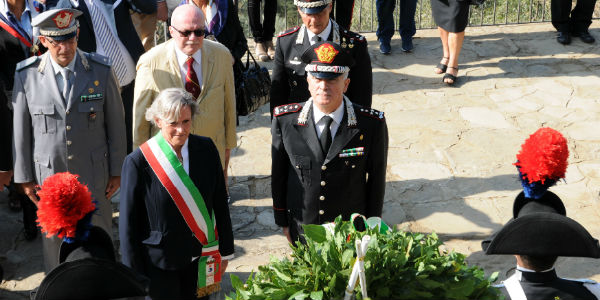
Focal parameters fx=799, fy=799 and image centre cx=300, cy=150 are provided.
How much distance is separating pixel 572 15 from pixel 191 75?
641 cm

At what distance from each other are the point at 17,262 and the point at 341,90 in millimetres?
3029

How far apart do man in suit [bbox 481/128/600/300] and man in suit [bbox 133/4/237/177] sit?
2.51 metres

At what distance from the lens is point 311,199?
A: 4.88m

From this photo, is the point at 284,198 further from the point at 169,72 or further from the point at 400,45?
the point at 400,45

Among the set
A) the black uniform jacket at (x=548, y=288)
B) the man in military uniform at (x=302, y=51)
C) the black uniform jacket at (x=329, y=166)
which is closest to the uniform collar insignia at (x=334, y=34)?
the man in military uniform at (x=302, y=51)

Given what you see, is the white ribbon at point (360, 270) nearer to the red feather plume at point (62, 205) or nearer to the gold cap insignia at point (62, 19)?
the red feather plume at point (62, 205)

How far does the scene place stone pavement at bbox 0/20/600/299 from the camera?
21.0 feet

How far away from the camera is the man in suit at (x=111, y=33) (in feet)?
20.6

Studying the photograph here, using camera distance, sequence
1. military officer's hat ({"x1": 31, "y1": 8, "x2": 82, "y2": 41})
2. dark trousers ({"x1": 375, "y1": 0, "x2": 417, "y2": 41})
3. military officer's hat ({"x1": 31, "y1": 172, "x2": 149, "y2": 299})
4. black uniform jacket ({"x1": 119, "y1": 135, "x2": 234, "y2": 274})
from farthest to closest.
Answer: dark trousers ({"x1": 375, "y1": 0, "x2": 417, "y2": 41})
military officer's hat ({"x1": 31, "y1": 8, "x2": 82, "y2": 41})
black uniform jacket ({"x1": 119, "y1": 135, "x2": 234, "y2": 274})
military officer's hat ({"x1": 31, "y1": 172, "x2": 149, "y2": 299})

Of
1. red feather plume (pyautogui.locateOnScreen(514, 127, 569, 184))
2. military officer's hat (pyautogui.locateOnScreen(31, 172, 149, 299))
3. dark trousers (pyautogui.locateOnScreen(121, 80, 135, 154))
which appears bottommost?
dark trousers (pyautogui.locateOnScreen(121, 80, 135, 154))

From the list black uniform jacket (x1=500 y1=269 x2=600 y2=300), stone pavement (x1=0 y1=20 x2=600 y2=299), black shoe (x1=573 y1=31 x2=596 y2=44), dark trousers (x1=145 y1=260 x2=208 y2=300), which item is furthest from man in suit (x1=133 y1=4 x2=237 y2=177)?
black shoe (x1=573 y1=31 x2=596 y2=44)

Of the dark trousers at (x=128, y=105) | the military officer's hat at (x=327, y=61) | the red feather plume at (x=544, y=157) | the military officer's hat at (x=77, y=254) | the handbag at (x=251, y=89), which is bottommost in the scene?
the dark trousers at (x=128, y=105)

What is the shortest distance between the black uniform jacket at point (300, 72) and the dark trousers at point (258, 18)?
11.6 feet

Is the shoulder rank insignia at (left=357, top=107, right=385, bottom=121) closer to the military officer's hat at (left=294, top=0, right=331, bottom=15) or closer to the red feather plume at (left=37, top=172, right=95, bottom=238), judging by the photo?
the military officer's hat at (left=294, top=0, right=331, bottom=15)
